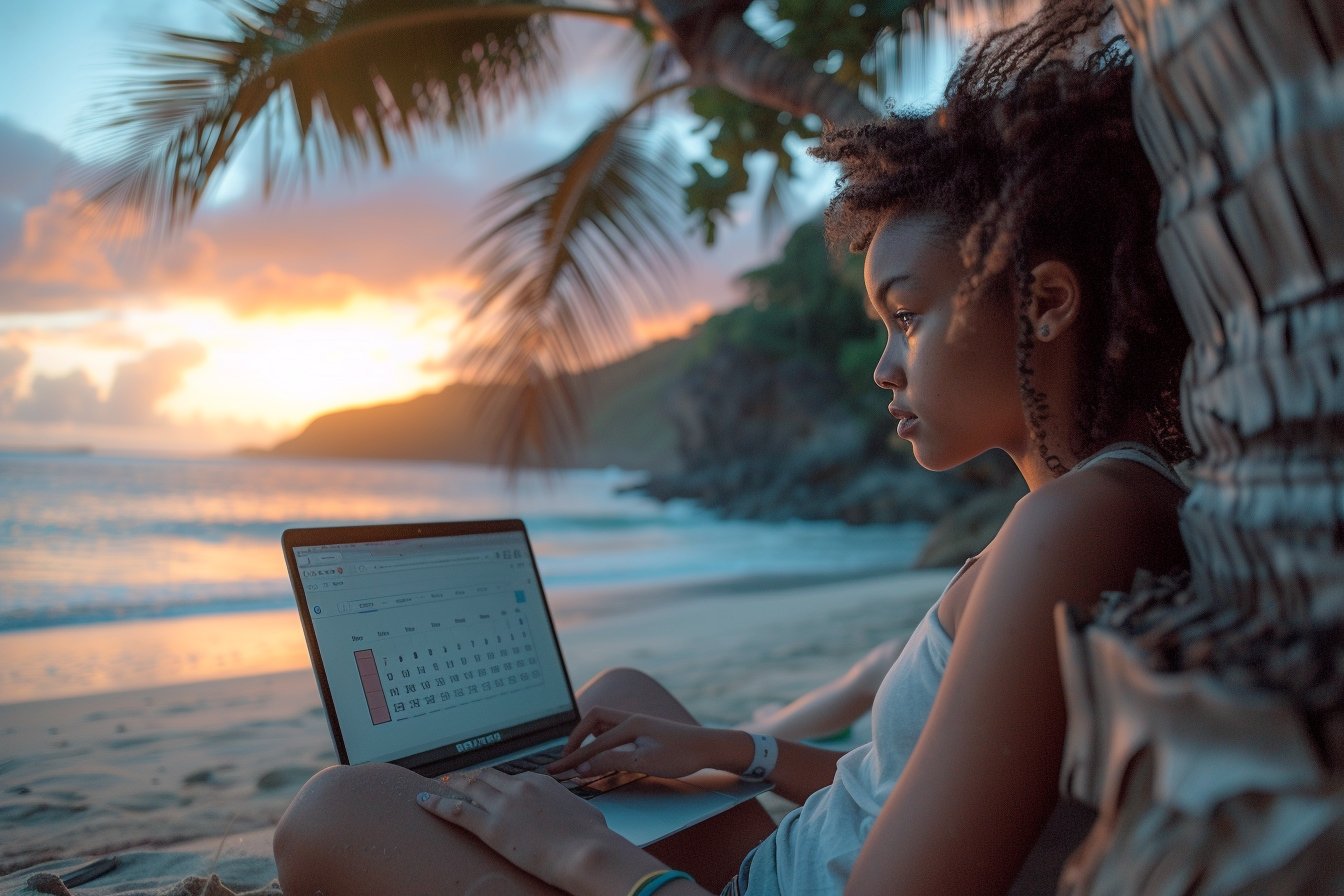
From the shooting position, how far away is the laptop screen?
1.59 metres

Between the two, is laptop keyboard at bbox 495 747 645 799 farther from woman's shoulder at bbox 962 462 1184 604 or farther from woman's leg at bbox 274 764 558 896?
woman's shoulder at bbox 962 462 1184 604

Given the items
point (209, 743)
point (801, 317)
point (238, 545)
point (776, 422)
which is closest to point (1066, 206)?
point (209, 743)

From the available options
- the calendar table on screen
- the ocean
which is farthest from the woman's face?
the ocean

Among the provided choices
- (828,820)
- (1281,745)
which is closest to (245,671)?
(828,820)

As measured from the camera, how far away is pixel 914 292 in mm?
1237

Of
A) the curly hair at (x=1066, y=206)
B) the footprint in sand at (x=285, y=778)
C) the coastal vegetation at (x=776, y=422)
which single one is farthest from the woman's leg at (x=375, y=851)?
the coastal vegetation at (x=776, y=422)

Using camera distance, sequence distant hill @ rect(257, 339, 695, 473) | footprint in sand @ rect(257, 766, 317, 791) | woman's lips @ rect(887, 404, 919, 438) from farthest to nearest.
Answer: distant hill @ rect(257, 339, 695, 473) → footprint in sand @ rect(257, 766, 317, 791) → woman's lips @ rect(887, 404, 919, 438)

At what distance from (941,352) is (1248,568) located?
523 mm

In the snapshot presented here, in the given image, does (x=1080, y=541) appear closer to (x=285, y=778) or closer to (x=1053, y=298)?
(x=1053, y=298)

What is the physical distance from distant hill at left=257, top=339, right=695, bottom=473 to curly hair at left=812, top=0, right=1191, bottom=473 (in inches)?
982

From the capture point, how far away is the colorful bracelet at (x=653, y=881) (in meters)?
1.06

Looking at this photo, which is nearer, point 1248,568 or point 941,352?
point 1248,568

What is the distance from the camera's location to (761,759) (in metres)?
1.72

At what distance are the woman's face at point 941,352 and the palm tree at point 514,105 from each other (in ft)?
8.81
